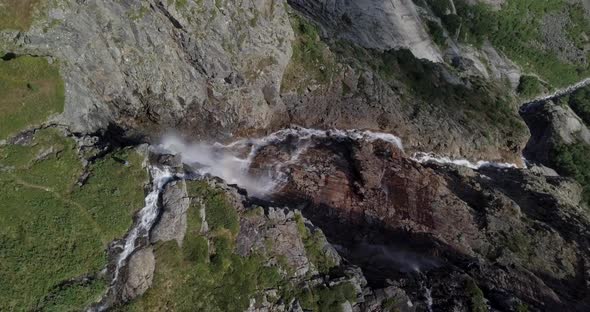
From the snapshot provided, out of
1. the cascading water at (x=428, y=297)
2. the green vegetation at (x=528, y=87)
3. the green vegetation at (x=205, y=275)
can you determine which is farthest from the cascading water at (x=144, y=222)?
the green vegetation at (x=528, y=87)

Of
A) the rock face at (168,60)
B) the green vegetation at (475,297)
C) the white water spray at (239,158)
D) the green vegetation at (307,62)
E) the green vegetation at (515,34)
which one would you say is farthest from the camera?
the green vegetation at (515,34)

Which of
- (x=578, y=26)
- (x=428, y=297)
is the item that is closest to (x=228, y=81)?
(x=428, y=297)

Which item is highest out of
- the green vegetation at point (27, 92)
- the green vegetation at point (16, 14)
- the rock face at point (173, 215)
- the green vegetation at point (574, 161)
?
the green vegetation at point (16, 14)

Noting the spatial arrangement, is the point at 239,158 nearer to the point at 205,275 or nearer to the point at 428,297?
the point at 205,275

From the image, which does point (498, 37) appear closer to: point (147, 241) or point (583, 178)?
point (583, 178)

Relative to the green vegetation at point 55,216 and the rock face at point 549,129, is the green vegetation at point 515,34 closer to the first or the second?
the rock face at point 549,129
